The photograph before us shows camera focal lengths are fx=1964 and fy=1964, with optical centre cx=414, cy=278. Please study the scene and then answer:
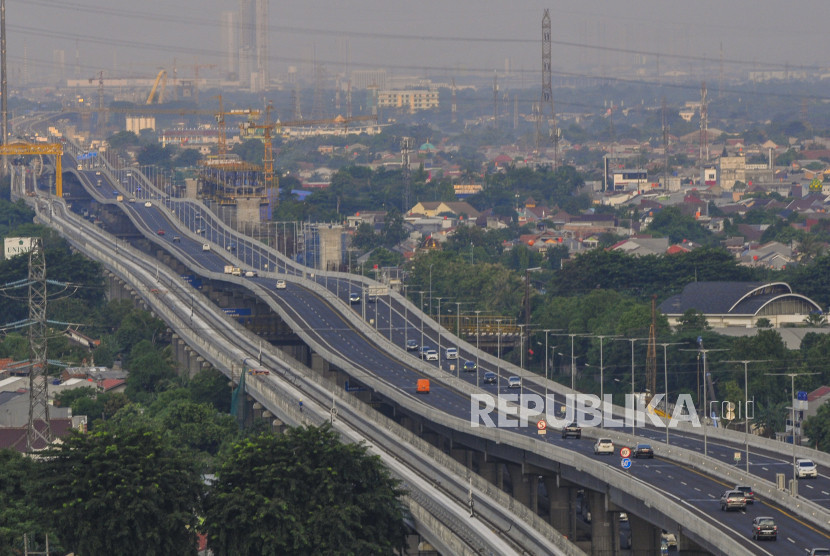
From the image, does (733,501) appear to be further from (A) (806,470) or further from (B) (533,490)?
(B) (533,490)

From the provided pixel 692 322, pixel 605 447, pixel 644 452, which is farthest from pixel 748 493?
pixel 692 322

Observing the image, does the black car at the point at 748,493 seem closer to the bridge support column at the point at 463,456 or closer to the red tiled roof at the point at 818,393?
the bridge support column at the point at 463,456

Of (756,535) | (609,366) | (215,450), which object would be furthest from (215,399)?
(756,535)

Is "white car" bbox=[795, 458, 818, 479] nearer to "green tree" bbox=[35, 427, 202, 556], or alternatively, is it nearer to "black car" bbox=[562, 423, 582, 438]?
"black car" bbox=[562, 423, 582, 438]

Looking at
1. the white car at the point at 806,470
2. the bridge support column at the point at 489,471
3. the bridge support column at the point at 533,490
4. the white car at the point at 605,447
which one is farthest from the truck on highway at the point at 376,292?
the white car at the point at 806,470

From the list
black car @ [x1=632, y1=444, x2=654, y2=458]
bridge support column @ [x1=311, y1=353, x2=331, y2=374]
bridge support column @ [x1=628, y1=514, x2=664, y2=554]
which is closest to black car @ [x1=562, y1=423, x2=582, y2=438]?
black car @ [x1=632, y1=444, x2=654, y2=458]

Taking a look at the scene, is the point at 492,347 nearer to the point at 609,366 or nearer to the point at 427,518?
the point at 609,366
